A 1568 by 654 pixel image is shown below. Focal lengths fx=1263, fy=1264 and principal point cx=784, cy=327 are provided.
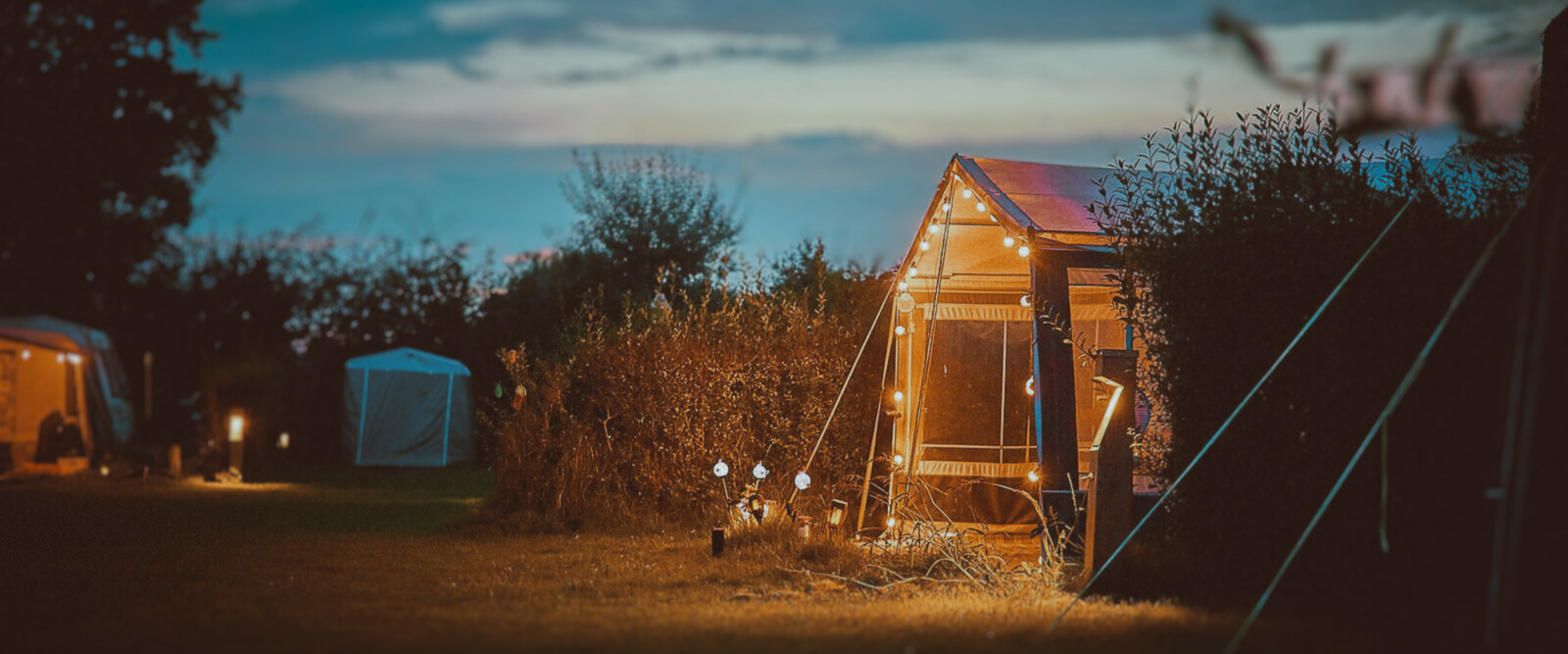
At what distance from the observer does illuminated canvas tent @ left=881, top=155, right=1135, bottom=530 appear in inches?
359

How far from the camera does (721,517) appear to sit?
34.3ft

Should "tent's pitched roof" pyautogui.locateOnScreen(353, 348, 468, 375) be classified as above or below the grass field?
above

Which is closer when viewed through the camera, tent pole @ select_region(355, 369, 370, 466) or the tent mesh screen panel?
the tent mesh screen panel

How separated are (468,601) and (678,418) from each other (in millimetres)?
4314

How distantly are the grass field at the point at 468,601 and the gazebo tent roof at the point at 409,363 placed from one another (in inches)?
374

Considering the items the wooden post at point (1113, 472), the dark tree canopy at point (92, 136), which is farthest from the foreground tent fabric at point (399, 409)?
the wooden post at point (1113, 472)

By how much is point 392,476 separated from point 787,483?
934 centimetres

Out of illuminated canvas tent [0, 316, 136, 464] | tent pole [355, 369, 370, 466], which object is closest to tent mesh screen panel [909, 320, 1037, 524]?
tent pole [355, 369, 370, 466]

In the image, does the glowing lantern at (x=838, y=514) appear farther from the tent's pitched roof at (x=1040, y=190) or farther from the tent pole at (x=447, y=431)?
the tent pole at (x=447, y=431)

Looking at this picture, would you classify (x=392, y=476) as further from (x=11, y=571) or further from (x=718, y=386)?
(x=11, y=571)

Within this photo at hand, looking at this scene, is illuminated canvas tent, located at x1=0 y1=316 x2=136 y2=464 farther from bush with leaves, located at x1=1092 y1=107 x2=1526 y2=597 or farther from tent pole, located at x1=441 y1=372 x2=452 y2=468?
bush with leaves, located at x1=1092 y1=107 x2=1526 y2=597

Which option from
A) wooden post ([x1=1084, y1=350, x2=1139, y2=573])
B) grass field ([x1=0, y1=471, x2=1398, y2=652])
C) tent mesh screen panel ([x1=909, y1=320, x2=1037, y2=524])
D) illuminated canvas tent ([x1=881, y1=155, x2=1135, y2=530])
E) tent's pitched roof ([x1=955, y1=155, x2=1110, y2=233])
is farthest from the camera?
tent mesh screen panel ([x1=909, y1=320, x2=1037, y2=524])

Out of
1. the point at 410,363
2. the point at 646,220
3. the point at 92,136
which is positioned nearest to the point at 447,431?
the point at 410,363

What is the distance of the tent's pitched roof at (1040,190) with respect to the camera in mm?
8305
